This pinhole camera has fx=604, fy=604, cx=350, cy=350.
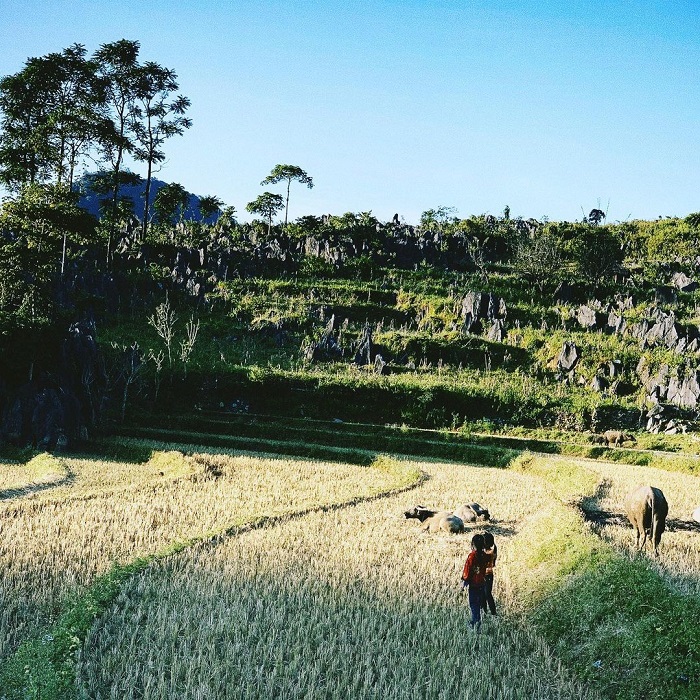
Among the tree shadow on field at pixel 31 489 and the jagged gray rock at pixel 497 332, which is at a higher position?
the jagged gray rock at pixel 497 332

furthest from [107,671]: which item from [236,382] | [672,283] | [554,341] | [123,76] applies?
[672,283]

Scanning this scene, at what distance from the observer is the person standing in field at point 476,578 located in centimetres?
1052

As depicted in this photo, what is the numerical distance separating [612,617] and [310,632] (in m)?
5.10

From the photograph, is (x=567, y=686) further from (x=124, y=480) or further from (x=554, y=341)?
(x=554, y=341)

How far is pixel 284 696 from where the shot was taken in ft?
26.2

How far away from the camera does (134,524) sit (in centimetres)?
1622

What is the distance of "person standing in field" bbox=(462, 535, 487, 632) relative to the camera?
34.5 feet

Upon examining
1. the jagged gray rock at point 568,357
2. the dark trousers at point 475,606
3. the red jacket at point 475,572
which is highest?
the jagged gray rock at point 568,357

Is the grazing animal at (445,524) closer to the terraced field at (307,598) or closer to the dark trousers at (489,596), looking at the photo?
the terraced field at (307,598)

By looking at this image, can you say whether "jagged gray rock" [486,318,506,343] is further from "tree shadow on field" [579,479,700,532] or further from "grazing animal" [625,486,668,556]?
"grazing animal" [625,486,668,556]

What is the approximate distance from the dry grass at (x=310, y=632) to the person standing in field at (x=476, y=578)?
0.32 meters

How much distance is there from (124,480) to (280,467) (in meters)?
7.33

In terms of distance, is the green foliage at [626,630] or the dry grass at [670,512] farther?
the dry grass at [670,512]

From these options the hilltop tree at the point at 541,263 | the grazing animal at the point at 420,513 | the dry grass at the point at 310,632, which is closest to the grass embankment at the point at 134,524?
the dry grass at the point at 310,632
